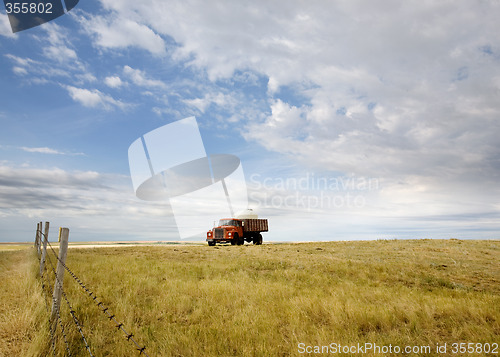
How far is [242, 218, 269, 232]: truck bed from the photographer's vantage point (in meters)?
33.7

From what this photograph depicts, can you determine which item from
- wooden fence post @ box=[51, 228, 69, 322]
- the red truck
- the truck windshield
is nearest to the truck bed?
the red truck

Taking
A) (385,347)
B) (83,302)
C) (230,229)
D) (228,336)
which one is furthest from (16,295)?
(230,229)

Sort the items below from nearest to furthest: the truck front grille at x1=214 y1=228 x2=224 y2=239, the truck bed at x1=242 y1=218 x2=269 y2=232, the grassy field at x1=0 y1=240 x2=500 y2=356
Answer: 1. the grassy field at x1=0 y1=240 x2=500 y2=356
2. the truck front grille at x1=214 y1=228 x2=224 y2=239
3. the truck bed at x1=242 y1=218 x2=269 y2=232

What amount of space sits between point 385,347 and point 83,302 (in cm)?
789

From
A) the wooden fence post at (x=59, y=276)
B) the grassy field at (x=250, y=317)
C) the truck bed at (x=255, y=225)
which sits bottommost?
the grassy field at (x=250, y=317)

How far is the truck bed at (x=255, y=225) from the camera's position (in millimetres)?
33672

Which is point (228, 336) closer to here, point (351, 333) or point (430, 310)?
point (351, 333)

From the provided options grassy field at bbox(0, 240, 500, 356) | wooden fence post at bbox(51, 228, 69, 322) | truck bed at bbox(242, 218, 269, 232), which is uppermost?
truck bed at bbox(242, 218, 269, 232)

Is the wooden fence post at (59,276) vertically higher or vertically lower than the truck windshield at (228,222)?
lower

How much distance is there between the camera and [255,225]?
35.3 metres

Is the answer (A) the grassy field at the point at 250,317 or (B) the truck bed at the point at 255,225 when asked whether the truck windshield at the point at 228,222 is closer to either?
(B) the truck bed at the point at 255,225

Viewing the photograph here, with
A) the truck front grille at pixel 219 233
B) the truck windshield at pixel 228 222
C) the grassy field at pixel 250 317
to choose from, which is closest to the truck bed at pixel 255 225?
the truck windshield at pixel 228 222

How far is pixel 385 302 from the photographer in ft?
28.7

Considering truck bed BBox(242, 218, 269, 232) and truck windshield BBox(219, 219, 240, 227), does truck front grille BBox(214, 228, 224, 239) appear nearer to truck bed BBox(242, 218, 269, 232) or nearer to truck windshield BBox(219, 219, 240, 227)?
truck windshield BBox(219, 219, 240, 227)
